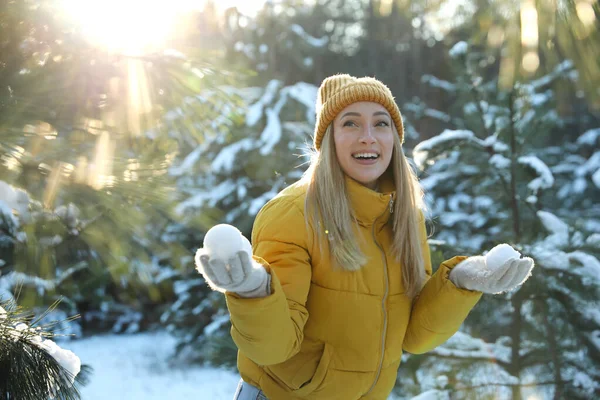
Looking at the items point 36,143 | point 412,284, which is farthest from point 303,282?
point 36,143

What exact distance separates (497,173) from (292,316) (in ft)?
7.26

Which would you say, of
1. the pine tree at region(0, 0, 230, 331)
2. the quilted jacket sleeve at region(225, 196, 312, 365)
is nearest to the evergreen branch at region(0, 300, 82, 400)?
the pine tree at region(0, 0, 230, 331)

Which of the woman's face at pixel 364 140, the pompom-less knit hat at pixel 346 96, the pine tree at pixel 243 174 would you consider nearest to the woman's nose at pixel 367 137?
the woman's face at pixel 364 140

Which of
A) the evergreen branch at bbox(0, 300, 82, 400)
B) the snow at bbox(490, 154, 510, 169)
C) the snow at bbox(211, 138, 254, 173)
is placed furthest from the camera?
the snow at bbox(211, 138, 254, 173)

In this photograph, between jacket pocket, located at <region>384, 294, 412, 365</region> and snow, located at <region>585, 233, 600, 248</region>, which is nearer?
jacket pocket, located at <region>384, 294, 412, 365</region>

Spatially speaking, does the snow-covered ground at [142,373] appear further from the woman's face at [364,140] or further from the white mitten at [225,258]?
the white mitten at [225,258]

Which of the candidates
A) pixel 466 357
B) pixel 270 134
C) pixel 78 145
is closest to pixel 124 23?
pixel 78 145

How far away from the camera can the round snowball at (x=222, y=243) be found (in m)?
1.08

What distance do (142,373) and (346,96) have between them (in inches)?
174

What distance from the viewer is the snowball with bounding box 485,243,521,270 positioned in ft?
4.80

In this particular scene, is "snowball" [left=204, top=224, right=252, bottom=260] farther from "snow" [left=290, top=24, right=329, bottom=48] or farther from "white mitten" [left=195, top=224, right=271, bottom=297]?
"snow" [left=290, top=24, right=329, bottom=48]

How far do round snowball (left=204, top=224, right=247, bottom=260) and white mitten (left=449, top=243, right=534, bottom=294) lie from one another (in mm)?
752

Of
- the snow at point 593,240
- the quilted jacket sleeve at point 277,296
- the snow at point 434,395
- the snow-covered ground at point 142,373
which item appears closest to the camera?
the quilted jacket sleeve at point 277,296

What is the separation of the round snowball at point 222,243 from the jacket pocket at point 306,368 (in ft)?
1.89
